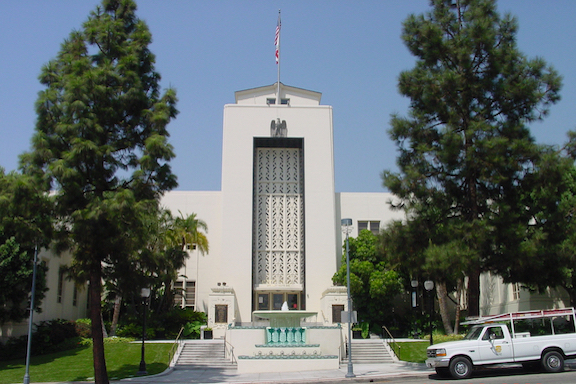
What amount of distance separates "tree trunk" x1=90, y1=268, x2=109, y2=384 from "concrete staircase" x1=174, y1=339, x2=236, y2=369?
23.7 feet

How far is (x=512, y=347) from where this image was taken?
16.7 m

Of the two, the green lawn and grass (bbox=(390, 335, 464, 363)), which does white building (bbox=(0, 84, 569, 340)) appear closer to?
grass (bbox=(390, 335, 464, 363))

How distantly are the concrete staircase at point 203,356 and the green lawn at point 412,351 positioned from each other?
26.7 feet

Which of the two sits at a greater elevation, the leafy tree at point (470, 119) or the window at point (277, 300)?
the leafy tree at point (470, 119)

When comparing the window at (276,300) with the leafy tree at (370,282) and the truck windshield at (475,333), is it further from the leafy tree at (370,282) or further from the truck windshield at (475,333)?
the truck windshield at (475,333)

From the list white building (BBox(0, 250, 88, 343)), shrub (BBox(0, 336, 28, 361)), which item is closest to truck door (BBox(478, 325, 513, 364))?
white building (BBox(0, 250, 88, 343))

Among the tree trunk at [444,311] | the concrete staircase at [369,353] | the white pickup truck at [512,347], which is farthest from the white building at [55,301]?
the tree trunk at [444,311]

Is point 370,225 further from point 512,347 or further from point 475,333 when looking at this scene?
point 512,347

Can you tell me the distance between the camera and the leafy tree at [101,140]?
17.5 meters

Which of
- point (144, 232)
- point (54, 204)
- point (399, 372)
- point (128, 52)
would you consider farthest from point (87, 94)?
point (399, 372)

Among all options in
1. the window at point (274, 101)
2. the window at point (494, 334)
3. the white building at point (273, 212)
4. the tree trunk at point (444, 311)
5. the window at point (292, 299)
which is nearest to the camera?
the window at point (494, 334)

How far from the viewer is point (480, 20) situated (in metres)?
19.5

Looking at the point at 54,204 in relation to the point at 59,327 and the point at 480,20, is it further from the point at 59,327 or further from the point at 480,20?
the point at 480,20

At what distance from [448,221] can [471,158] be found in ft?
8.00
